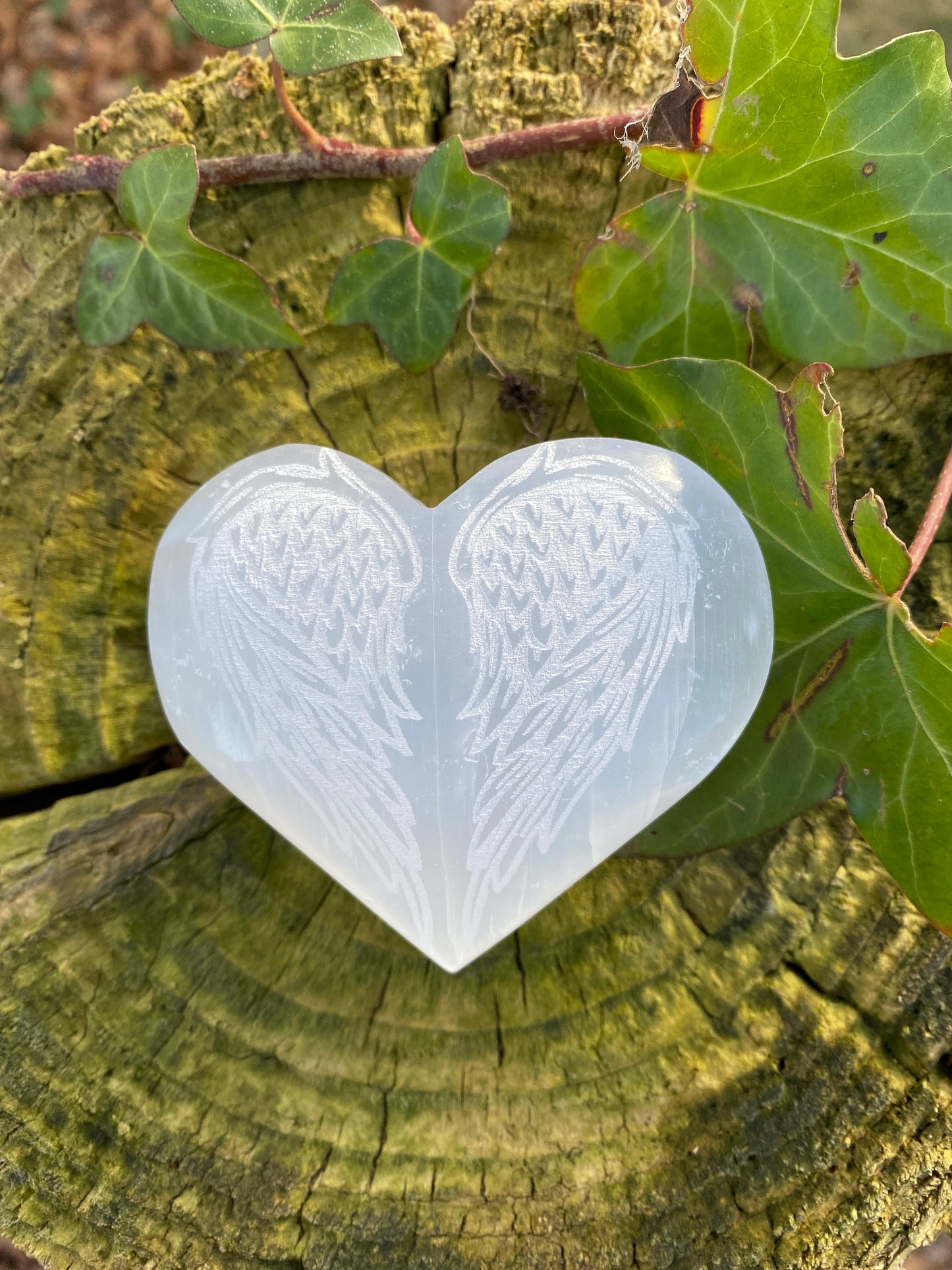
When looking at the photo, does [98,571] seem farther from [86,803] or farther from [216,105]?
[216,105]

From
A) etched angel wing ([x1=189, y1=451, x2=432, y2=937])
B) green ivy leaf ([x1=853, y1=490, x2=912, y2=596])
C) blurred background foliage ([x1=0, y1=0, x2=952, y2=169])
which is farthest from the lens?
blurred background foliage ([x1=0, y1=0, x2=952, y2=169])

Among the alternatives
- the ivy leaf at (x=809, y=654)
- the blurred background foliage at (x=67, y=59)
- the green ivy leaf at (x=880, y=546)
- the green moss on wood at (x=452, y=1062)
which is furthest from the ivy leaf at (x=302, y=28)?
the blurred background foliage at (x=67, y=59)

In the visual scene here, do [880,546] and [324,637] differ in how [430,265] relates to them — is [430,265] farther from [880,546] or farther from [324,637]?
[880,546]

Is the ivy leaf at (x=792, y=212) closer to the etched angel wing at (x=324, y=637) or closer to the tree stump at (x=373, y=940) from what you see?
the tree stump at (x=373, y=940)

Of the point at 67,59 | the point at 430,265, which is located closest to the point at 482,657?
the point at 430,265

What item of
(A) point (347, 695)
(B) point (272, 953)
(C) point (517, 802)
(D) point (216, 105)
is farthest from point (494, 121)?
(B) point (272, 953)

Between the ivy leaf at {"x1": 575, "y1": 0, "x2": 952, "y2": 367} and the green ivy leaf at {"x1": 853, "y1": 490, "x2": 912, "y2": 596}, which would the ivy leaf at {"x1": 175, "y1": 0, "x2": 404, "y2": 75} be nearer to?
the ivy leaf at {"x1": 575, "y1": 0, "x2": 952, "y2": 367}

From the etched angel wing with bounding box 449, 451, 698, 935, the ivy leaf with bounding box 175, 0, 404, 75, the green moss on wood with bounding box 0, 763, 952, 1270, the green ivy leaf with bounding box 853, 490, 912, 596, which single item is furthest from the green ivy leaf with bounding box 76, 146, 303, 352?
the green ivy leaf with bounding box 853, 490, 912, 596
